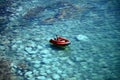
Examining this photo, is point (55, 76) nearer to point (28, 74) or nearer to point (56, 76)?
point (56, 76)

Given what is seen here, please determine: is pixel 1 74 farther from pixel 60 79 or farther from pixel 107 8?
pixel 107 8

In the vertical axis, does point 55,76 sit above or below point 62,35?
below

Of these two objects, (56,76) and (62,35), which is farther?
(62,35)

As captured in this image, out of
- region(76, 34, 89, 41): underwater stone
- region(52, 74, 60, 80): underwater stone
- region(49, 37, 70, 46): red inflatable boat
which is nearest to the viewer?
region(52, 74, 60, 80): underwater stone

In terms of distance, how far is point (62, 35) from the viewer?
5.25 meters

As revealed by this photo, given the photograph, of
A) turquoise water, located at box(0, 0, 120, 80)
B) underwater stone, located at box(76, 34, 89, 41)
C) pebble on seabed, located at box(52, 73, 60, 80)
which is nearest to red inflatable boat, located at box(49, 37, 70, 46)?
turquoise water, located at box(0, 0, 120, 80)

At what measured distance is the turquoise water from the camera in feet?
13.7

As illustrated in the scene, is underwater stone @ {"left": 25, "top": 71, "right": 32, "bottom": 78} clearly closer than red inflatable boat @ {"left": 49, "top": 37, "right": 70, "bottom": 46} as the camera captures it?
Yes

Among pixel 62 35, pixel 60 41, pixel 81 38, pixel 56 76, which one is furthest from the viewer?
pixel 62 35

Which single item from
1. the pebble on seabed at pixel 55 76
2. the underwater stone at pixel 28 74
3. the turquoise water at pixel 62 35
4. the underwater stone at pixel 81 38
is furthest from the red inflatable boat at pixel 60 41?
the underwater stone at pixel 28 74

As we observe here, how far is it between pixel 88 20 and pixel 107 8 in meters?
0.86

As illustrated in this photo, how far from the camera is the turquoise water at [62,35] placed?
165 inches

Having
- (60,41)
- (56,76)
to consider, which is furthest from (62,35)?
(56,76)

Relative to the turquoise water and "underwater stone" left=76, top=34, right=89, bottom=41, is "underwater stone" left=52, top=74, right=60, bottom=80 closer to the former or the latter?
the turquoise water
